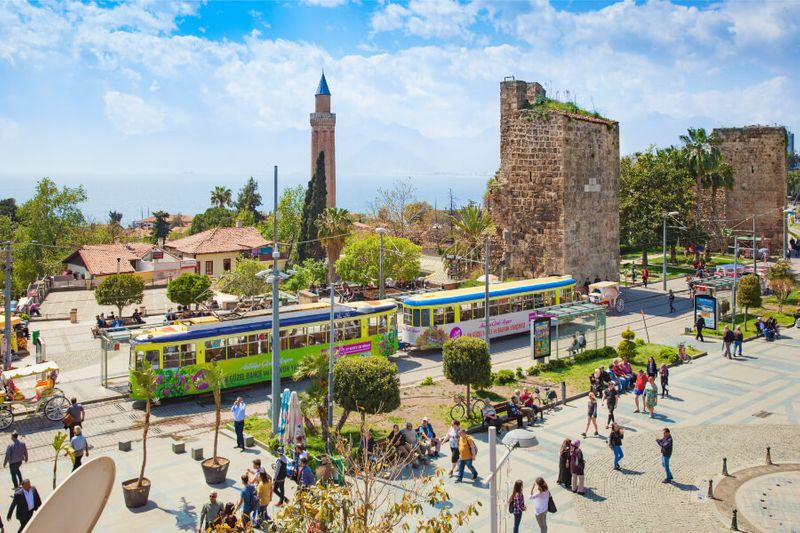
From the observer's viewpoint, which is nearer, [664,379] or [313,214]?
[664,379]

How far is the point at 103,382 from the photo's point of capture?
26.7 m

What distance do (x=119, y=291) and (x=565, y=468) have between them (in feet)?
99.7

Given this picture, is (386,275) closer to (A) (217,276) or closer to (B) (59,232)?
(A) (217,276)

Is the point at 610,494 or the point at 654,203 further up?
the point at 654,203

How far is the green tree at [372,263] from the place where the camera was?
158 ft

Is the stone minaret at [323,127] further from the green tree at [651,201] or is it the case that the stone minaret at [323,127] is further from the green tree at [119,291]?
the green tree at [119,291]

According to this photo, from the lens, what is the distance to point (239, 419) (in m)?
20.0

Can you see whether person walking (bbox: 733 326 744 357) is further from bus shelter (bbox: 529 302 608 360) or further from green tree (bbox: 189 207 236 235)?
green tree (bbox: 189 207 236 235)

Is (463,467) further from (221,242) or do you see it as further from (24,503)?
(221,242)

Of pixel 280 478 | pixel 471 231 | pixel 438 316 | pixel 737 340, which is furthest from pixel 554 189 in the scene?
pixel 280 478

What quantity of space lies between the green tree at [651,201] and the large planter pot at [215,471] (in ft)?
146

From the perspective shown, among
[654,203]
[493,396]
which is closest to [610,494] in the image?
[493,396]

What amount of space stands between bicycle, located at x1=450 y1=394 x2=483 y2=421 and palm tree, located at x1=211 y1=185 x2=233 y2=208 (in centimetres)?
8943

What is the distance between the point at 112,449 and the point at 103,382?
6.64 metres
